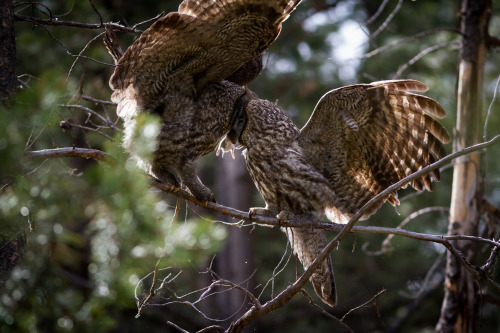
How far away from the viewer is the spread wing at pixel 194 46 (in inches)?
127

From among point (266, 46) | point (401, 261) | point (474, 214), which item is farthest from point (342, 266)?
point (266, 46)

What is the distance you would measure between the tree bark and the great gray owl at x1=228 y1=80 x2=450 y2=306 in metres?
1.87

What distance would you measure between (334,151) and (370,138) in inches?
12.2

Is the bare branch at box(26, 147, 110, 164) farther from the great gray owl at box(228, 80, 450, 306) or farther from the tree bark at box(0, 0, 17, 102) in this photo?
the great gray owl at box(228, 80, 450, 306)

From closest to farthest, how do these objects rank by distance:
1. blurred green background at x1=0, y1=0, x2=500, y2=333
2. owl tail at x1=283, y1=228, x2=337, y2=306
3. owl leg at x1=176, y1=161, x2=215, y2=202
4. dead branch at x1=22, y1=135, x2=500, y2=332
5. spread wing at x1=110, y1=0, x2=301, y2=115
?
blurred green background at x1=0, y1=0, x2=500, y2=333
dead branch at x1=22, y1=135, x2=500, y2=332
spread wing at x1=110, y1=0, x2=301, y2=115
owl leg at x1=176, y1=161, x2=215, y2=202
owl tail at x1=283, y1=228, x2=337, y2=306

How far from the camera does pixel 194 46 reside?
346cm

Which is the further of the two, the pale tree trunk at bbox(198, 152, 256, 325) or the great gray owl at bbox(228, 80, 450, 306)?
the pale tree trunk at bbox(198, 152, 256, 325)

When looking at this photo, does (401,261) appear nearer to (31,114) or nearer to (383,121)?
(383,121)

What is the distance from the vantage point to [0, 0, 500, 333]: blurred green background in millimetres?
1615

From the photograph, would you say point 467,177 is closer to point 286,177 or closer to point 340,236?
point 286,177

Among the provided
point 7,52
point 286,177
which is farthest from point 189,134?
point 7,52

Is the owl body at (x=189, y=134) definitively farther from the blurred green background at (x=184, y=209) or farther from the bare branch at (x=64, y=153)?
the bare branch at (x=64, y=153)

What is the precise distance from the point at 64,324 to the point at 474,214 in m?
3.80

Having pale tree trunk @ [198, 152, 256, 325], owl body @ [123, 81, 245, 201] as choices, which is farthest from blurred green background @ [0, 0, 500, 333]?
owl body @ [123, 81, 245, 201]
